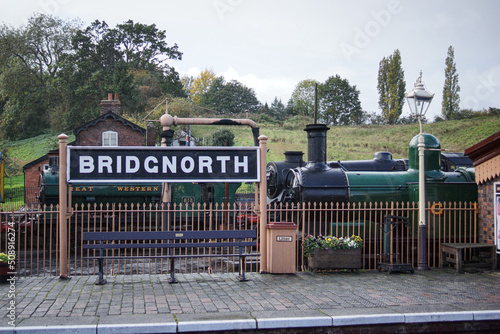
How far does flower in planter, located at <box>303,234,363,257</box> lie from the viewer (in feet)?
31.3

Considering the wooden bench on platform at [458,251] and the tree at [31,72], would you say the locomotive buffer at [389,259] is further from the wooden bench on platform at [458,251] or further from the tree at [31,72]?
the tree at [31,72]

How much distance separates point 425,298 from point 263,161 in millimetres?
3844

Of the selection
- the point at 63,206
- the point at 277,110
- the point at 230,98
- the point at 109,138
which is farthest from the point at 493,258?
the point at 277,110

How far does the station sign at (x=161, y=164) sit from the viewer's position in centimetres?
895

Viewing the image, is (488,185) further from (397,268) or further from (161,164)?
(161,164)

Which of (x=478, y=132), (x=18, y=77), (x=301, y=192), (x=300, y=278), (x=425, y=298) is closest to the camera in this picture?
(x=425, y=298)

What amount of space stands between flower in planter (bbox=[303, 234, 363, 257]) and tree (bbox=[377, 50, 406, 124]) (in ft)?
180

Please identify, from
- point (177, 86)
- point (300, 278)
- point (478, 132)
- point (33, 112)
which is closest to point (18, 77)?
point (33, 112)

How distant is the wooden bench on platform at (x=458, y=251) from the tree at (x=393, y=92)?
2111 inches

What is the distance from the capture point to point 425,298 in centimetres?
729

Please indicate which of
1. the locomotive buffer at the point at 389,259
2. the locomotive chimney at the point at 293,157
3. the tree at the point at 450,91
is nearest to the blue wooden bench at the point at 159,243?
the locomotive buffer at the point at 389,259

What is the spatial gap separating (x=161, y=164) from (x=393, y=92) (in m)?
57.0

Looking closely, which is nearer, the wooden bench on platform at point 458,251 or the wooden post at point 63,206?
the wooden post at point 63,206

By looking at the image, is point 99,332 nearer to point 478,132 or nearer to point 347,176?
point 347,176
